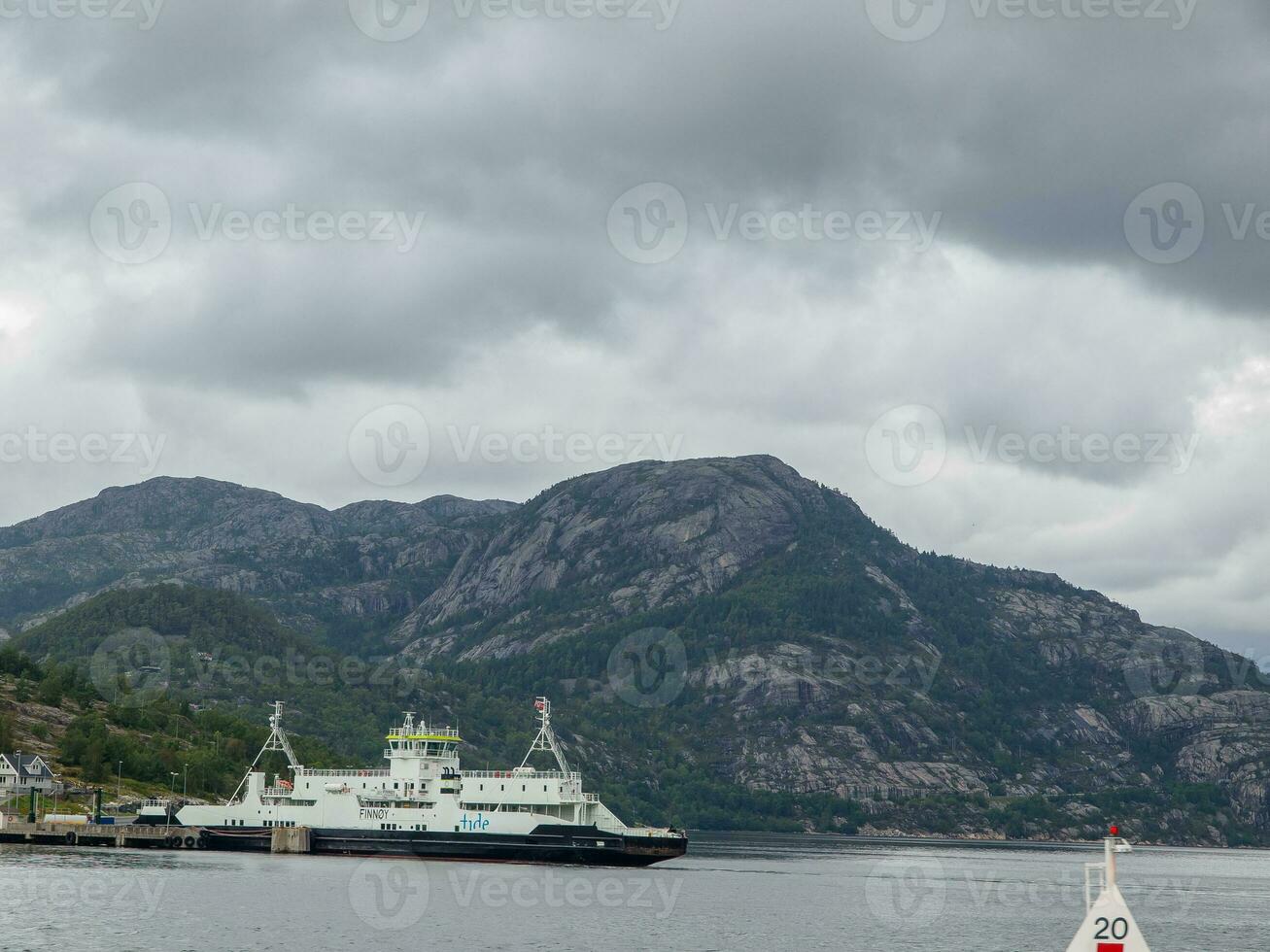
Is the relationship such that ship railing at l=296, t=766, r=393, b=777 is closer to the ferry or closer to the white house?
the ferry

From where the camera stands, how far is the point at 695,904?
10638cm

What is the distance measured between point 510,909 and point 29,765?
10281 centimetres

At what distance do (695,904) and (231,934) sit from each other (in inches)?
1585

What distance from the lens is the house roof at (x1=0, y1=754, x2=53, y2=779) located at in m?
173

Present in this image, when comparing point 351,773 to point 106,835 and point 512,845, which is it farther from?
point 106,835

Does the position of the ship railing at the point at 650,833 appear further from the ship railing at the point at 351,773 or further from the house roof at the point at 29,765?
the house roof at the point at 29,765

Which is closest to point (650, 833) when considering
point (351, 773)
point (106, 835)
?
point (351, 773)

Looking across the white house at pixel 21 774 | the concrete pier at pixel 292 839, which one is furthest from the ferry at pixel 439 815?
the white house at pixel 21 774

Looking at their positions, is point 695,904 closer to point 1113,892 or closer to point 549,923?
point 549,923

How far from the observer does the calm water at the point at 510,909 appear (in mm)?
80125

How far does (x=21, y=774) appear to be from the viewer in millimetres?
172750

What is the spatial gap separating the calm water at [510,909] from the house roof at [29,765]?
42.4 metres

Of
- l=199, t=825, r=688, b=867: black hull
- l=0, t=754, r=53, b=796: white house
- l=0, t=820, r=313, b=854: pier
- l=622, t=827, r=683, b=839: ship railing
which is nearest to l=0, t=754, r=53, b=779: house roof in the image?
l=0, t=754, r=53, b=796: white house

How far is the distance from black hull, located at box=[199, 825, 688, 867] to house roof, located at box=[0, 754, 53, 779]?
60777mm
